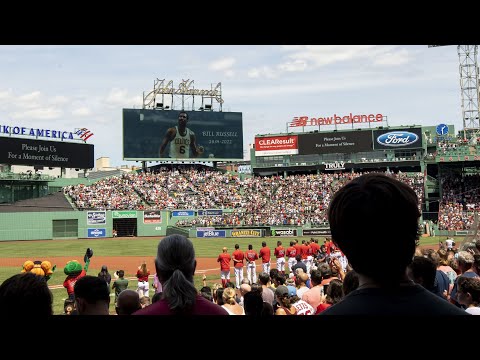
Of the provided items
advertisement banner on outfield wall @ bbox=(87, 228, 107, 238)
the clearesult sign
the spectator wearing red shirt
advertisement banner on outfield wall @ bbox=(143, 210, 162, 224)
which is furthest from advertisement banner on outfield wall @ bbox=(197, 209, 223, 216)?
the spectator wearing red shirt

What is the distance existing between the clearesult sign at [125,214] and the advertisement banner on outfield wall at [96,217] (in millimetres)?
→ 1106

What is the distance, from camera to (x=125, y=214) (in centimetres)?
5344

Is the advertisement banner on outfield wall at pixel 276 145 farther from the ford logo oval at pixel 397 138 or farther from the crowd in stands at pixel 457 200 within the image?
the crowd in stands at pixel 457 200

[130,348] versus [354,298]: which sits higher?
[354,298]

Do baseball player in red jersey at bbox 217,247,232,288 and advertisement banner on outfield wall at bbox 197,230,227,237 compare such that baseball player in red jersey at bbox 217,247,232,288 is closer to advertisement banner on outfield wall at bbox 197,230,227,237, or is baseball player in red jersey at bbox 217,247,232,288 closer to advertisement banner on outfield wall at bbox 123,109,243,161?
advertisement banner on outfield wall at bbox 197,230,227,237

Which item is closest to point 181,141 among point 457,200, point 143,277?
point 457,200

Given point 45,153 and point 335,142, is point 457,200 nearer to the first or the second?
point 335,142

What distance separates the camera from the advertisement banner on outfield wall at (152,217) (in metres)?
54.4

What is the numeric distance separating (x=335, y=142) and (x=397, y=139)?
848 centimetres

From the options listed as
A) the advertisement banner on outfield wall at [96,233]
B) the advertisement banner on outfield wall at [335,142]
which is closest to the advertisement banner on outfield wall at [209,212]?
the advertisement banner on outfield wall at [96,233]
